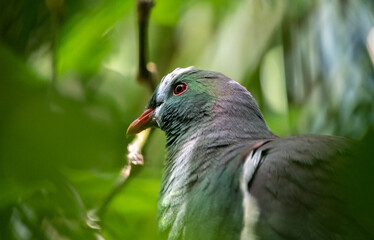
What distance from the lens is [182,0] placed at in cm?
297

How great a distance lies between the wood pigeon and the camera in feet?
5.14

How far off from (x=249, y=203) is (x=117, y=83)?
1.45 m

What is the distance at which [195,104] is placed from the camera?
243 centimetres

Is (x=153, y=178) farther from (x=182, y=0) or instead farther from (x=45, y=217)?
(x=45, y=217)

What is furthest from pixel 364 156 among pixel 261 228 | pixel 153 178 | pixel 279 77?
pixel 279 77

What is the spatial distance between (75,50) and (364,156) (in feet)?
7.66

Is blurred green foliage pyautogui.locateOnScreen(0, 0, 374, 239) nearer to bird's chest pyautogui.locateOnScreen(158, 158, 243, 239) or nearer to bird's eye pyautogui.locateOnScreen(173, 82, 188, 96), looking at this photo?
bird's chest pyautogui.locateOnScreen(158, 158, 243, 239)

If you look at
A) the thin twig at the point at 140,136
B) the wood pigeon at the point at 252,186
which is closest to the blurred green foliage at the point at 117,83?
the thin twig at the point at 140,136

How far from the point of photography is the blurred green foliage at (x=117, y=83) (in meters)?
0.93

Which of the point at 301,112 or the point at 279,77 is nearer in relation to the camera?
the point at 301,112

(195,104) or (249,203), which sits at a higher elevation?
(195,104)

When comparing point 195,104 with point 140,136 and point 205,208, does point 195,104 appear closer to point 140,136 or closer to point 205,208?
point 140,136

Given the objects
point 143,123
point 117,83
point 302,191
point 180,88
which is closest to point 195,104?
point 180,88

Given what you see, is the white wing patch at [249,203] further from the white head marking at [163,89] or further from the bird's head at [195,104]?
the white head marking at [163,89]
